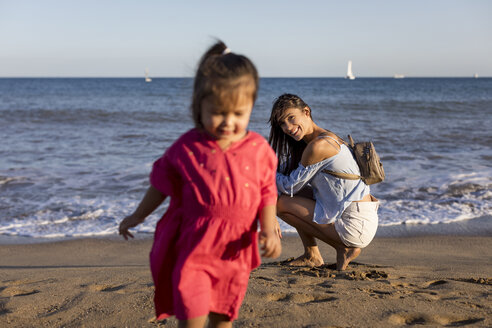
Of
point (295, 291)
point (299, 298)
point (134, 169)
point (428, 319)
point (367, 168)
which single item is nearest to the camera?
point (428, 319)

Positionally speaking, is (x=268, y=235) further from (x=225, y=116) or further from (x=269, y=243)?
(x=225, y=116)

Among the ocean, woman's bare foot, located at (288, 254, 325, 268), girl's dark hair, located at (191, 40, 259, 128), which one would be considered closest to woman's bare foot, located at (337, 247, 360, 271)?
woman's bare foot, located at (288, 254, 325, 268)

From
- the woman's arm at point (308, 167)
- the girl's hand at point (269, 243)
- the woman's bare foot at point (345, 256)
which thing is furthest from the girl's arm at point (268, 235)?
the woman's bare foot at point (345, 256)

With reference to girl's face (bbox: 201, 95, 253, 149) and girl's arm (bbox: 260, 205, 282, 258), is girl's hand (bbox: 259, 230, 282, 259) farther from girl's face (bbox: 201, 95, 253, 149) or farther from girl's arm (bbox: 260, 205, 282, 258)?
girl's face (bbox: 201, 95, 253, 149)

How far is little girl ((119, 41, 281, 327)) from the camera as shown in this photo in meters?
1.86

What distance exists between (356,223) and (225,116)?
95.5 inches

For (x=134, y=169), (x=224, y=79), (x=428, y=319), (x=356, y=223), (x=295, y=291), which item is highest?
(x=224, y=79)

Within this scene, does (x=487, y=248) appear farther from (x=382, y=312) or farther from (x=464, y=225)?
(x=382, y=312)

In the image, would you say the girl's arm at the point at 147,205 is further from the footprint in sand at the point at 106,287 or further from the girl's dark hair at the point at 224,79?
the footprint in sand at the point at 106,287

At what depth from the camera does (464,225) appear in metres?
5.85

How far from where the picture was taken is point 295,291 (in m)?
3.27

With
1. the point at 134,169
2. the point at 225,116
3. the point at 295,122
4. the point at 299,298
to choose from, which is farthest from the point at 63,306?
the point at 134,169

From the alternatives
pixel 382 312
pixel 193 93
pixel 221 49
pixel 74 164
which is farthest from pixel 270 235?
pixel 74 164

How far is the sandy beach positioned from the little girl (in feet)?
2.75
